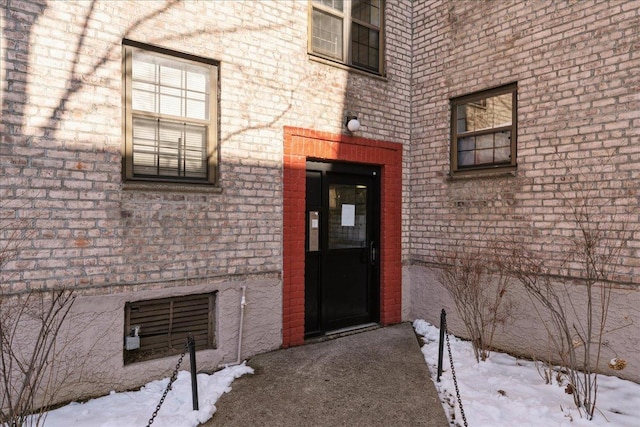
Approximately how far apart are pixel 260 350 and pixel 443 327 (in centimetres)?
224

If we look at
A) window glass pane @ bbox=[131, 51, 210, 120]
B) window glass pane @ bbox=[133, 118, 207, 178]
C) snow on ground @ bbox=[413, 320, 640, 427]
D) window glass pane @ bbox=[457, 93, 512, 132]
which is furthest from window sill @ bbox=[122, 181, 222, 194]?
window glass pane @ bbox=[457, 93, 512, 132]

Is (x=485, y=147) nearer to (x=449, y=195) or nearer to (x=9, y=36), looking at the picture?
(x=449, y=195)

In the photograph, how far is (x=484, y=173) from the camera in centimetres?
551

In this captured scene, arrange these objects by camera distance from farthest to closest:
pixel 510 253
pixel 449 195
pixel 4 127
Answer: pixel 449 195, pixel 510 253, pixel 4 127

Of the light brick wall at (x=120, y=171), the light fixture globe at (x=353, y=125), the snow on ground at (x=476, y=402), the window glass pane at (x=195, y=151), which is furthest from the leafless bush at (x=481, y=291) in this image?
the window glass pane at (x=195, y=151)

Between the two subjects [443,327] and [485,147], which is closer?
[443,327]

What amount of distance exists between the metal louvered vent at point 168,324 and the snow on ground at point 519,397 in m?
2.68

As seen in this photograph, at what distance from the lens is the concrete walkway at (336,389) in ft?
11.6

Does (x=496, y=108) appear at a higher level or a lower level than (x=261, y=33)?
lower

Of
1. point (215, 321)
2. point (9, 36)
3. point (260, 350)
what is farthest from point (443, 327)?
point (9, 36)

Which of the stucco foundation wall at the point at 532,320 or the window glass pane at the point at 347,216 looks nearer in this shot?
the stucco foundation wall at the point at 532,320

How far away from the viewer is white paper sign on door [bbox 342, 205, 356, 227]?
19.7 feet

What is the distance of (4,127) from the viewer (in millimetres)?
3457

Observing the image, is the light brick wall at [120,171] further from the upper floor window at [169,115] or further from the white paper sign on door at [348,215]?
the white paper sign on door at [348,215]
